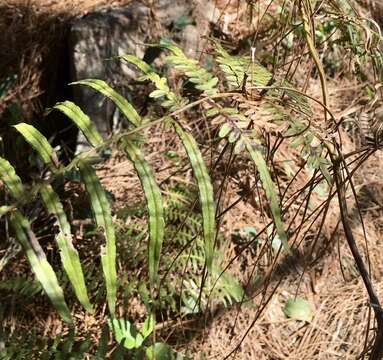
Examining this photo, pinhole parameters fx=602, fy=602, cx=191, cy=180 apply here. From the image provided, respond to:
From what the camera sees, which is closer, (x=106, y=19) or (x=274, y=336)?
(x=274, y=336)

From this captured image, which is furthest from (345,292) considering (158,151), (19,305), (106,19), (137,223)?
(106,19)

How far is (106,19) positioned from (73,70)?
0.99 feet

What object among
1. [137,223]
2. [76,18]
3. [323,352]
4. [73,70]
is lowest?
[323,352]

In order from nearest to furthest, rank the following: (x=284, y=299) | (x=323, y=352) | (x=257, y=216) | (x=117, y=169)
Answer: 1. (x=323, y=352)
2. (x=284, y=299)
3. (x=257, y=216)
4. (x=117, y=169)

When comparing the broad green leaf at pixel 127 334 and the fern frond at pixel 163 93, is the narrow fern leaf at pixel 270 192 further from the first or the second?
the broad green leaf at pixel 127 334

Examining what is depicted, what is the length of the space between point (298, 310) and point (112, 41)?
5.10 ft

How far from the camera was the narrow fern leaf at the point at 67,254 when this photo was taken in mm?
917

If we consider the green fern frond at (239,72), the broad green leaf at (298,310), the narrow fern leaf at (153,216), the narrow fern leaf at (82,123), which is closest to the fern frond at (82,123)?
the narrow fern leaf at (82,123)

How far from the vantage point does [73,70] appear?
9.56 ft

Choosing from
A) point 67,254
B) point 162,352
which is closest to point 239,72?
point 67,254

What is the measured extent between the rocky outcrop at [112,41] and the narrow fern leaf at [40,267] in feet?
6.27

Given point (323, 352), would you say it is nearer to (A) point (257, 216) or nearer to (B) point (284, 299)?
(B) point (284, 299)

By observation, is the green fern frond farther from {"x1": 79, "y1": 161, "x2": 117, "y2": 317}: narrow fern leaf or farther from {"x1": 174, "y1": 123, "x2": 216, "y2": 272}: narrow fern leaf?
{"x1": 79, "y1": 161, "x2": 117, "y2": 317}: narrow fern leaf

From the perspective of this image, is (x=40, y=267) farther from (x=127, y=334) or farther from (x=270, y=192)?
(x=127, y=334)
